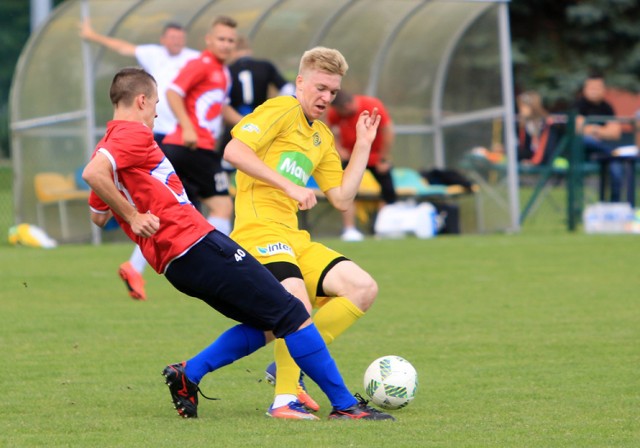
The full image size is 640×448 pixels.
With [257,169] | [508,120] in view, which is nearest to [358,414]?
[257,169]

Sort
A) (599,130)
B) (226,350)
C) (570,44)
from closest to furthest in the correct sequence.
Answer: (226,350) → (599,130) → (570,44)

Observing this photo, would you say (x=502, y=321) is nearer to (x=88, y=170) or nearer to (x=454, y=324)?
(x=454, y=324)

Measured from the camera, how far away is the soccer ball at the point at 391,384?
18.4 feet

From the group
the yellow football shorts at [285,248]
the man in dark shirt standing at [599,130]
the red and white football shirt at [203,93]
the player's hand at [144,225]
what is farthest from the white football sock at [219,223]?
the man in dark shirt standing at [599,130]

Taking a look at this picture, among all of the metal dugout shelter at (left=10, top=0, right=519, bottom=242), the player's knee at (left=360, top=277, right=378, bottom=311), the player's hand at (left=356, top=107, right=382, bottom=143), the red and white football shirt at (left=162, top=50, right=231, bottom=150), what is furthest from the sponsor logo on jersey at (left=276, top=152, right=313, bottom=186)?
the metal dugout shelter at (left=10, top=0, right=519, bottom=242)

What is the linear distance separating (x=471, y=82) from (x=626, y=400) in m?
11.4

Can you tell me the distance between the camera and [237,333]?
5.56 meters

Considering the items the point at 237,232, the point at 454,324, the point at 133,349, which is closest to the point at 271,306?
the point at 237,232

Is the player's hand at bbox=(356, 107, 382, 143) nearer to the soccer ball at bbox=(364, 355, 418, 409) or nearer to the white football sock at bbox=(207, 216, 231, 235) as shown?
the soccer ball at bbox=(364, 355, 418, 409)

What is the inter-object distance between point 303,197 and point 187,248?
0.56 metres

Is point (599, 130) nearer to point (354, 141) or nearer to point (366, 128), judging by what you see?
point (354, 141)

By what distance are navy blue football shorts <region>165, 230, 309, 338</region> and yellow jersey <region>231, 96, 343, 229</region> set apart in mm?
607

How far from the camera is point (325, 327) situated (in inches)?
230

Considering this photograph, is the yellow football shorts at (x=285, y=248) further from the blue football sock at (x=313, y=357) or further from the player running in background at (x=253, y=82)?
the player running in background at (x=253, y=82)
